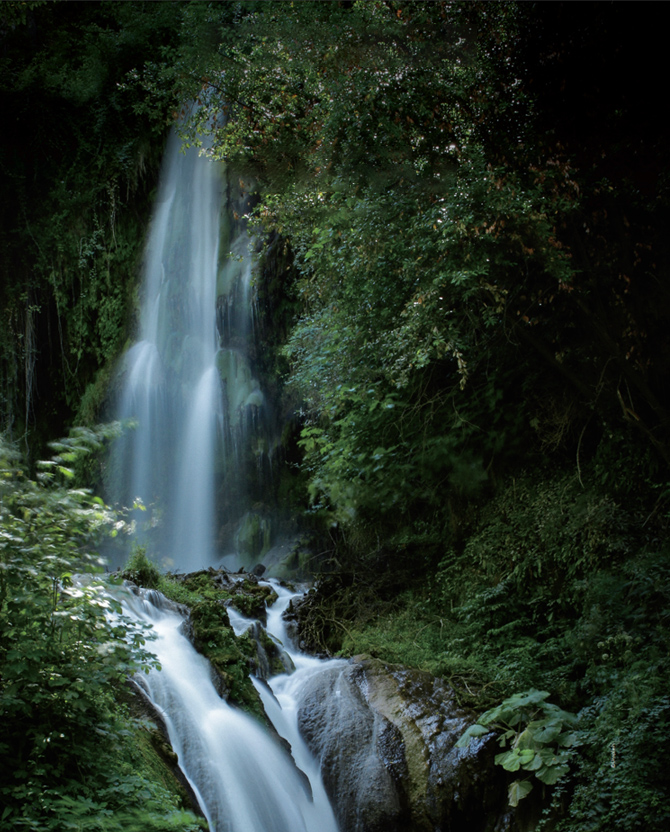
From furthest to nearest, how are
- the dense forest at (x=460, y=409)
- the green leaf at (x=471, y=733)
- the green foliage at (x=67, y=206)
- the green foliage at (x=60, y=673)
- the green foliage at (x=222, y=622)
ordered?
the green foliage at (x=67, y=206)
the green foliage at (x=222, y=622)
the green leaf at (x=471, y=733)
the dense forest at (x=460, y=409)
the green foliage at (x=60, y=673)

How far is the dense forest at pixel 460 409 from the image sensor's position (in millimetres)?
3385

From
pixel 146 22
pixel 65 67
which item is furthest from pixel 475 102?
pixel 65 67

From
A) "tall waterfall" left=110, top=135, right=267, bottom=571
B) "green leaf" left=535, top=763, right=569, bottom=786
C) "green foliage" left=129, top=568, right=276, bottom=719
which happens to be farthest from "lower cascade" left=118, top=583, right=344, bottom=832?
"tall waterfall" left=110, top=135, right=267, bottom=571

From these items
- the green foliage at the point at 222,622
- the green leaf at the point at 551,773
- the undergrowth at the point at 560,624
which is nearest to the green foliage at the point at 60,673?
the green foliage at the point at 222,622

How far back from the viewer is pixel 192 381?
15.3 metres

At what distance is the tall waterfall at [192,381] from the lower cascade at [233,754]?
27.7ft

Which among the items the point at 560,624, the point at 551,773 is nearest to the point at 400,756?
the point at 551,773

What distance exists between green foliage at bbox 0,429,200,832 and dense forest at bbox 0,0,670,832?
2cm

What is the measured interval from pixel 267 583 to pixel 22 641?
20.6 feet

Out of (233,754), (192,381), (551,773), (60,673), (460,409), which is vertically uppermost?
(192,381)

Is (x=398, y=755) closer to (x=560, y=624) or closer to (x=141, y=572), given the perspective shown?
(x=560, y=624)

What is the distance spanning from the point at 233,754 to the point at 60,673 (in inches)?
74.2

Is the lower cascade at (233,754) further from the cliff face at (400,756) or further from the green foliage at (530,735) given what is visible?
the green foliage at (530,735)

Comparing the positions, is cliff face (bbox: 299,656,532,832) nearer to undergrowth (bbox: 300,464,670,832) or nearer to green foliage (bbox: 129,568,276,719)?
undergrowth (bbox: 300,464,670,832)
